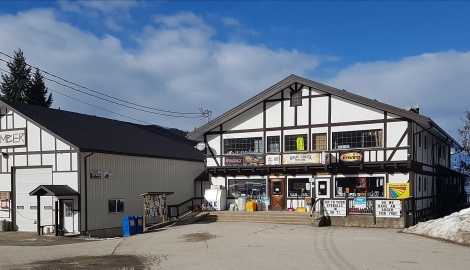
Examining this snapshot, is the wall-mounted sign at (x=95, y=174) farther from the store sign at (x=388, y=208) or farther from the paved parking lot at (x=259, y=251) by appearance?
the store sign at (x=388, y=208)

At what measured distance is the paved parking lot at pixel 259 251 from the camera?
13164 millimetres

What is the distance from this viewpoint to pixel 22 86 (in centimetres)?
5456

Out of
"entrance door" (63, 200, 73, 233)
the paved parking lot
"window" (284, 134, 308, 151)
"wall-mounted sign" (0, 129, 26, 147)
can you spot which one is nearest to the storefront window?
"window" (284, 134, 308, 151)

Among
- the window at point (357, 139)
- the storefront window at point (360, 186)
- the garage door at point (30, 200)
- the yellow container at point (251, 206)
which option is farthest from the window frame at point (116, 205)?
the window at point (357, 139)

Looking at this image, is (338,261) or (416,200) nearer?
(338,261)

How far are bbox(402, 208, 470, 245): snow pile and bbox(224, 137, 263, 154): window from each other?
10618mm

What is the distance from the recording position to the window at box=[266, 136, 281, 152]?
27875 mm

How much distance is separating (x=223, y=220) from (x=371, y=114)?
10.2 metres

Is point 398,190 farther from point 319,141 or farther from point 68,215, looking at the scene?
point 68,215

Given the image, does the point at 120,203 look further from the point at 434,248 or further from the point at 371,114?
the point at 434,248

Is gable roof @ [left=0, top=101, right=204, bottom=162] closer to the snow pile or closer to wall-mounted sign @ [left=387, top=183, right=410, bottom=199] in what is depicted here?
wall-mounted sign @ [left=387, top=183, right=410, bottom=199]

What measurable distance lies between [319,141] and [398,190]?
508 cm

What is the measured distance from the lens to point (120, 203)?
27.1 m

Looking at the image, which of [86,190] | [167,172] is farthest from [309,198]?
[86,190]
